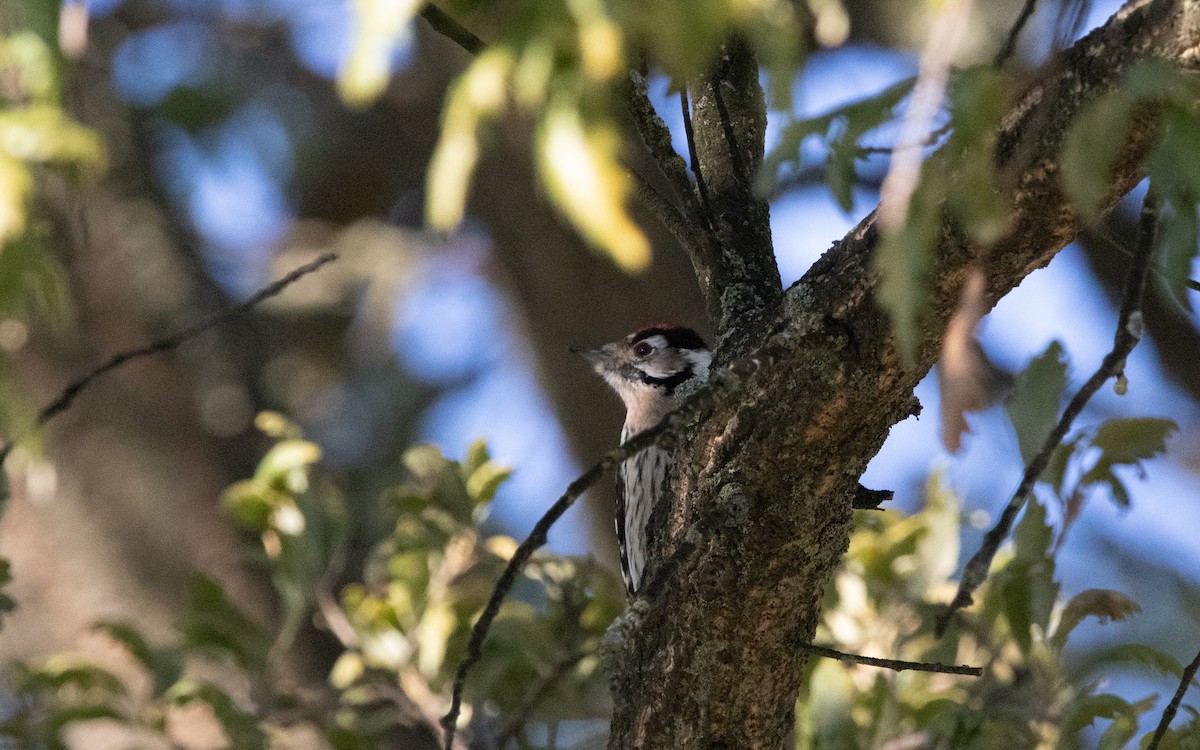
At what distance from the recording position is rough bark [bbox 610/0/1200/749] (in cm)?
184

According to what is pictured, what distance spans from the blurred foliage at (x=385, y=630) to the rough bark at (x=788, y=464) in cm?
119

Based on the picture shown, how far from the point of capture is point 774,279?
2.48 meters

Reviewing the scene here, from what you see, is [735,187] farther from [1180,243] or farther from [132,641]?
[132,641]

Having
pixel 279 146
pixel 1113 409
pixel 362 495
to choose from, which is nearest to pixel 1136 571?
pixel 1113 409

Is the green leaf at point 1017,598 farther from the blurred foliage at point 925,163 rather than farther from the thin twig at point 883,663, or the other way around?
the blurred foliage at point 925,163

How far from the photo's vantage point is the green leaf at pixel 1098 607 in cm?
283

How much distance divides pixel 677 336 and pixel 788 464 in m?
2.62

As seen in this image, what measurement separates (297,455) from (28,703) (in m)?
1.34

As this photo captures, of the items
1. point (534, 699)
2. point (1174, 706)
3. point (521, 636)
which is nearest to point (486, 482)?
point (521, 636)

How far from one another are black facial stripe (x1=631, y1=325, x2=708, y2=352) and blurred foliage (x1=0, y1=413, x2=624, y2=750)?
3.47 ft

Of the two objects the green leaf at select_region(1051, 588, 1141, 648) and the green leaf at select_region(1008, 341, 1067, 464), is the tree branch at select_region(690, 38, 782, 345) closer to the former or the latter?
the green leaf at select_region(1008, 341, 1067, 464)

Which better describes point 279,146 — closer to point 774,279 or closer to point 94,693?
point 94,693

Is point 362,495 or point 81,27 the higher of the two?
point 362,495

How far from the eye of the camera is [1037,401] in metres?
2.87
